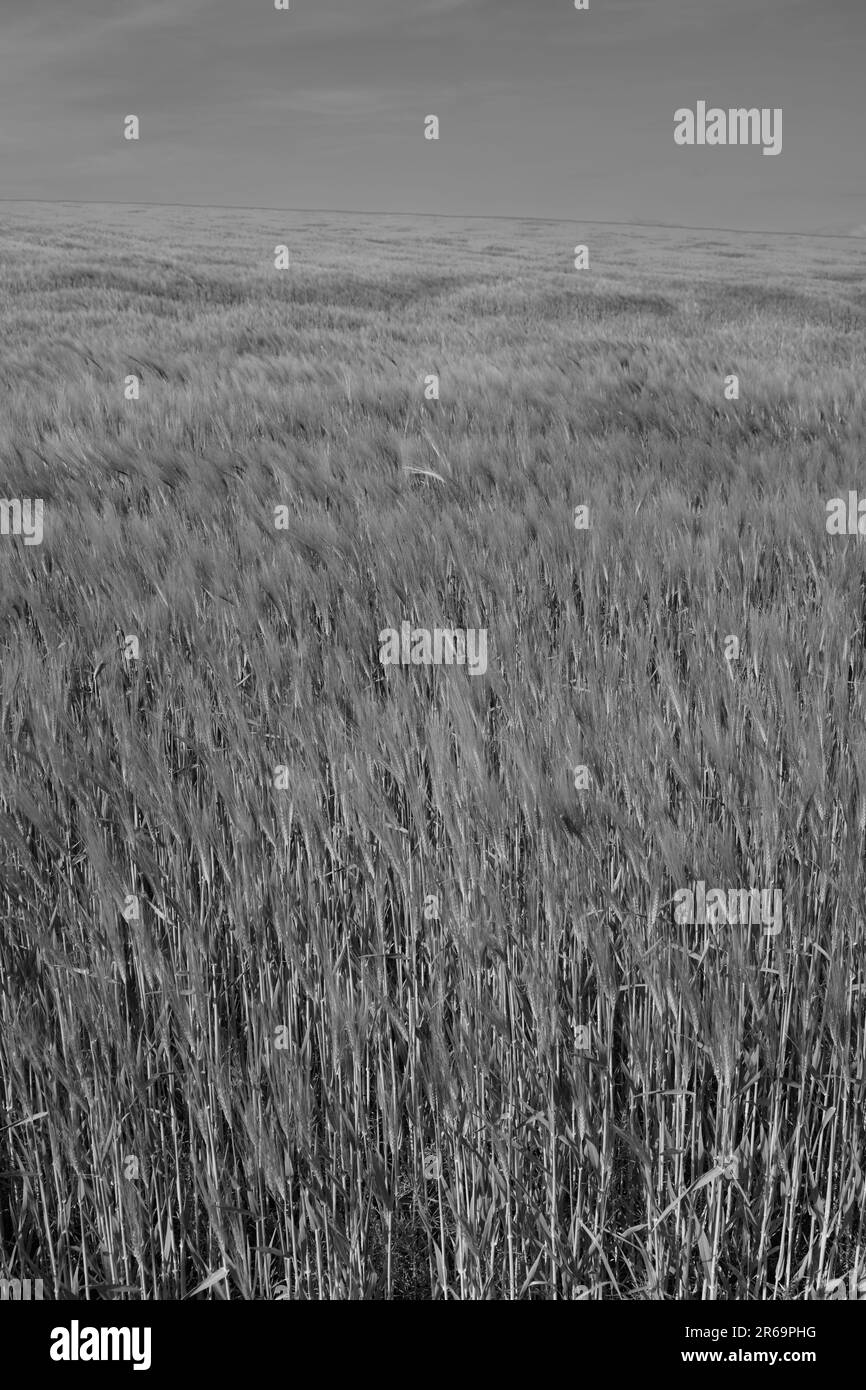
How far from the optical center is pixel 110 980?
1189 millimetres

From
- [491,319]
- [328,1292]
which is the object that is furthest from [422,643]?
[491,319]

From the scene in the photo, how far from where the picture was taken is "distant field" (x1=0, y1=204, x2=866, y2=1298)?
1.09 metres

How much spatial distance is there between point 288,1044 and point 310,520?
6.71ft

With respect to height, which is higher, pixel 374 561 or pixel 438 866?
pixel 374 561

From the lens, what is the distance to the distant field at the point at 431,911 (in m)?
1.09

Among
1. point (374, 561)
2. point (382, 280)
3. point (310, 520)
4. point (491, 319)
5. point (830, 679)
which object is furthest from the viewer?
point (382, 280)

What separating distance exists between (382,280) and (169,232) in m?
14.9

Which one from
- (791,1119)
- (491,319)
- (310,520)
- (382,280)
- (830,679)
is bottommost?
(791,1119)

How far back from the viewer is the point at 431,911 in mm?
1293

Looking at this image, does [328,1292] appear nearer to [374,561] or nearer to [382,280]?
[374,561]

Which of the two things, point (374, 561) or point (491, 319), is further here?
point (491, 319)

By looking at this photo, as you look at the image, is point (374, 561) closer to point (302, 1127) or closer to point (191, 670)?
point (191, 670)

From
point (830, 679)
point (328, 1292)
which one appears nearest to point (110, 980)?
point (328, 1292)

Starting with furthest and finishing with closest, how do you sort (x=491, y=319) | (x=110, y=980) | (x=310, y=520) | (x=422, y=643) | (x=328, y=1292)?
1. (x=491, y=319)
2. (x=310, y=520)
3. (x=422, y=643)
4. (x=110, y=980)
5. (x=328, y=1292)
